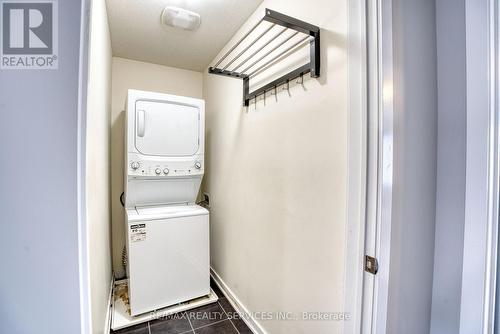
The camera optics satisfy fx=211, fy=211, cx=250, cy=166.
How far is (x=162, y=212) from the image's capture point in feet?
5.97

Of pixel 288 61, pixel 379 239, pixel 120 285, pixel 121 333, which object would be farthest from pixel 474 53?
pixel 120 285

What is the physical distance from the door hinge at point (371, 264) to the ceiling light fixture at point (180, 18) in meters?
1.90

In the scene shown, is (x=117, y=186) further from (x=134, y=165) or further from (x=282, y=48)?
(x=282, y=48)

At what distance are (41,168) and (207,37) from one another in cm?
183

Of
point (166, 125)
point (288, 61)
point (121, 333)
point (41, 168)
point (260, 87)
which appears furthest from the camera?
point (166, 125)

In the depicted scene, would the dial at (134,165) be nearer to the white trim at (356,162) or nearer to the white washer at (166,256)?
the white washer at (166,256)

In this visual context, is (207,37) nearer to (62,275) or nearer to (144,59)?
(144,59)

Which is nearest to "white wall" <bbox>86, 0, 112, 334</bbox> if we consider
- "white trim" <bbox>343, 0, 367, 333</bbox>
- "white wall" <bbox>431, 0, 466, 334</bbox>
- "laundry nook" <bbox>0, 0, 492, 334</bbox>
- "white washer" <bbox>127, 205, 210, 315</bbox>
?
"laundry nook" <bbox>0, 0, 492, 334</bbox>

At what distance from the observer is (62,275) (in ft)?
1.74

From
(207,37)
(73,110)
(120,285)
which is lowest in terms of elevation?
(120,285)

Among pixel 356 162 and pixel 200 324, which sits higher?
pixel 356 162

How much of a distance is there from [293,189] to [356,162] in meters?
0.46

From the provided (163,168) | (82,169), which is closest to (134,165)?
(163,168)

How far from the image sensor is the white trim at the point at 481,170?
1.97 feet
